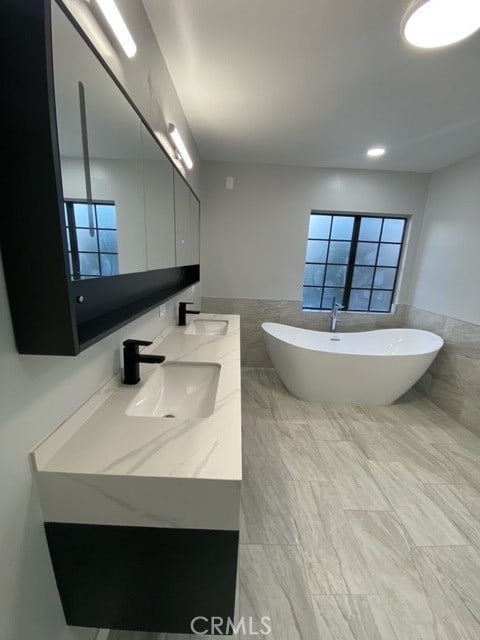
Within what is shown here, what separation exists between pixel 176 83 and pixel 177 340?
1661 mm

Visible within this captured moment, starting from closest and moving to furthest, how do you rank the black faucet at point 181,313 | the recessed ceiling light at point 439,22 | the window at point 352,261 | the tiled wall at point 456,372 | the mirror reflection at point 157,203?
the recessed ceiling light at point 439,22, the mirror reflection at point 157,203, the black faucet at point 181,313, the tiled wall at point 456,372, the window at point 352,261

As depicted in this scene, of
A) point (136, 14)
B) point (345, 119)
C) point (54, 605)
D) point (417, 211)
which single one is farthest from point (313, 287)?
point (54, 605)

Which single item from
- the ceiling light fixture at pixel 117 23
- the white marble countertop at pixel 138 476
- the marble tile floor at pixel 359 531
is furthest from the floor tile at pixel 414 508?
the ceiling light fixture at pixel 117 23

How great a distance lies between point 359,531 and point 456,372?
204 centimetres

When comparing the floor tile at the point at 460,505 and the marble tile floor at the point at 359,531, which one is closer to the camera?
the marble tile floor at the point at 359,531

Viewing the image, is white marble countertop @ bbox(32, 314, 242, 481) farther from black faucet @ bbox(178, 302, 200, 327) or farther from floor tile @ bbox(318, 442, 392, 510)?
floor tile @ bbox(318, 442, 392, 510)

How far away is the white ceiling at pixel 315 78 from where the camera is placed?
1136mm

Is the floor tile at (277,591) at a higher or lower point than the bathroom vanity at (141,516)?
lower

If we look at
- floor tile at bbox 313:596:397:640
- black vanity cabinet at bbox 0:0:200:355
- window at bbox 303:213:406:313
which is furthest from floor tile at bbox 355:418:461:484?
black vanity cabinet at bbox 0:0:200:355

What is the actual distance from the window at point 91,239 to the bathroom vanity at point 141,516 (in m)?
0.46

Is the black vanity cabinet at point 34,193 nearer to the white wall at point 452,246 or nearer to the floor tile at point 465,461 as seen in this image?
the floor tile at point 465,461

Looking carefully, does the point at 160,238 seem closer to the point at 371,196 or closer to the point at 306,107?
the point at 306,107

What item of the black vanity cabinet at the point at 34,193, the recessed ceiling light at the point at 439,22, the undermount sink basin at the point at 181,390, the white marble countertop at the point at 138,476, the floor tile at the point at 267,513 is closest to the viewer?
the black vanity cabinet at the point at 34,193

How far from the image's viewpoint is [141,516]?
64 centimetres
